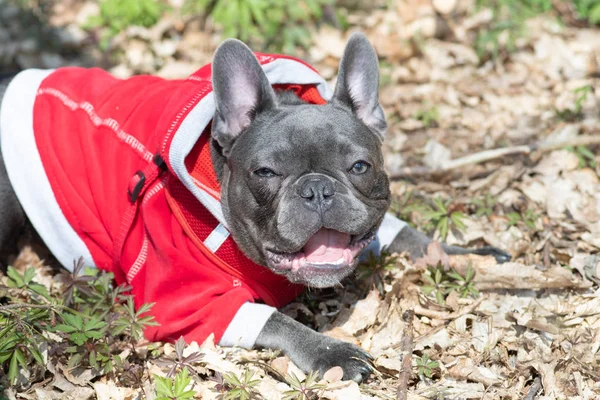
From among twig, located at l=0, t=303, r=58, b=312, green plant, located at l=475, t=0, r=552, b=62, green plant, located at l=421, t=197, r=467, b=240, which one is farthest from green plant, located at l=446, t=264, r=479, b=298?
green plant, located at l=475, t=0, r=552, b=62

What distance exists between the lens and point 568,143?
580cm

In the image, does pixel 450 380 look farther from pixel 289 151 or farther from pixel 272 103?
pixel 272 103

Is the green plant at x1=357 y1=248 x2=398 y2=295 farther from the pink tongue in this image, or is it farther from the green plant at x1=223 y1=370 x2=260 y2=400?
the green plant at x1=223 y1=370 x2=260 y2=400

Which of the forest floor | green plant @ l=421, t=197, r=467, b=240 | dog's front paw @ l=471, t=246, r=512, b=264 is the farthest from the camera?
green plant @ l=421, t=197, r=467, b=240

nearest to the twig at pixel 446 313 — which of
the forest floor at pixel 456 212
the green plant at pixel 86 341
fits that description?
the forest floor at pixel 456 212

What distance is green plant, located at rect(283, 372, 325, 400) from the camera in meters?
3.49

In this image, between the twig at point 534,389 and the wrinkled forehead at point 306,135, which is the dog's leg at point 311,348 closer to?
the twig at point 534,389

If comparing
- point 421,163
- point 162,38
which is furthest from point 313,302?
point 162,38

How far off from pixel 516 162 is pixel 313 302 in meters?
2.30

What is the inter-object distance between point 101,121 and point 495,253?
2.77 meters

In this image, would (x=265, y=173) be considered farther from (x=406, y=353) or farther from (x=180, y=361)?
(x=406, y=353)

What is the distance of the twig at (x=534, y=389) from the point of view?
3.53 meters

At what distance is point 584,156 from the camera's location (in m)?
5.76

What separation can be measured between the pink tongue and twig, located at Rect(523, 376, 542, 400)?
3.91ft
